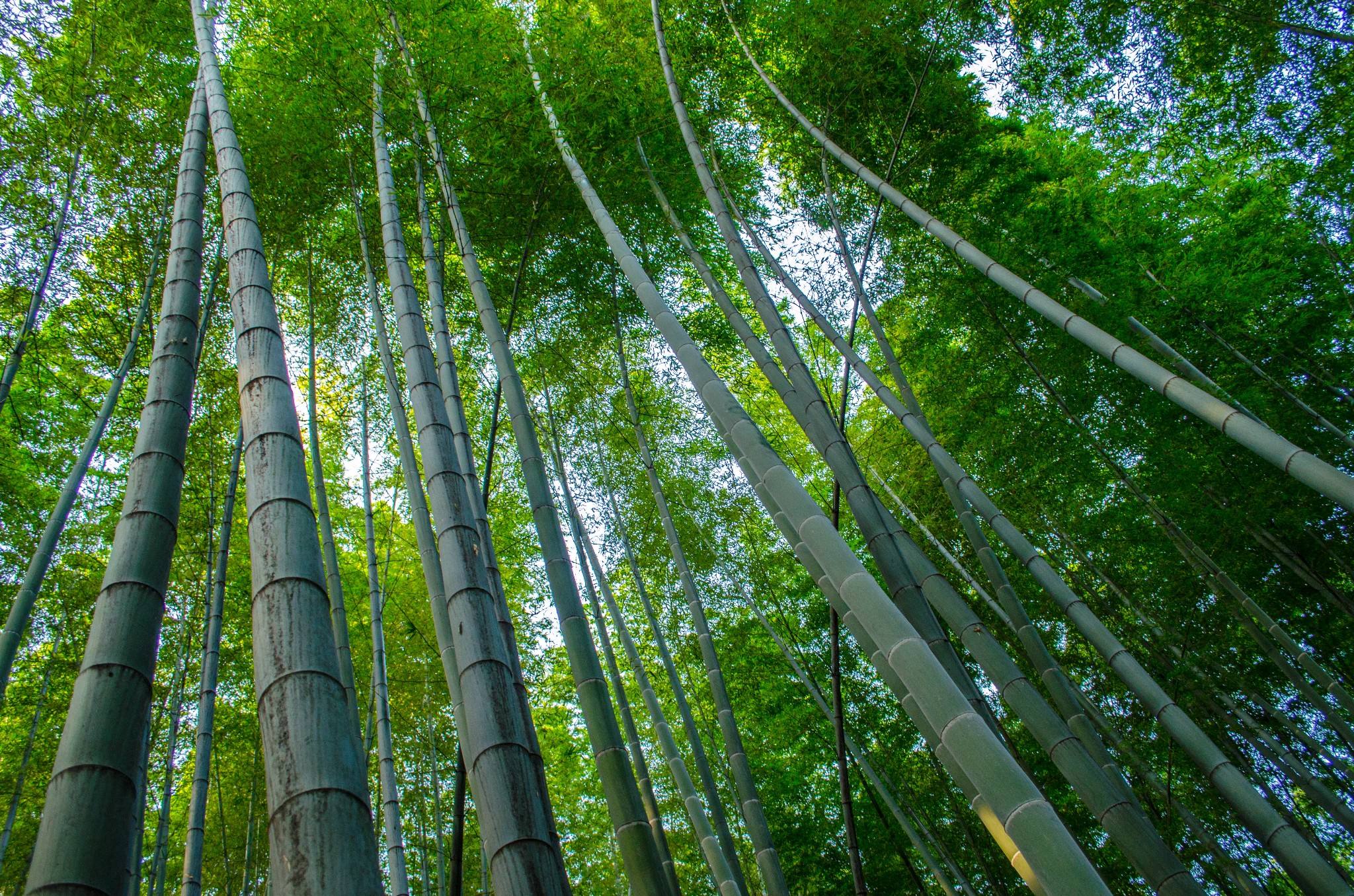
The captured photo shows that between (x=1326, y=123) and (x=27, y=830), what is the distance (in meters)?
9.49

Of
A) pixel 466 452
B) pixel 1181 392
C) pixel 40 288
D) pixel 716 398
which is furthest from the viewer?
pixel 40 288

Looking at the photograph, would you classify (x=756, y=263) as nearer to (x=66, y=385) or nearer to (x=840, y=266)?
(x=840, y=266)

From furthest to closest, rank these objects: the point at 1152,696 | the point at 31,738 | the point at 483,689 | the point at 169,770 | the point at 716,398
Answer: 1. the point at 31,738
2. the point at 169,770
3. the point at 1152,696
4. the point at 716,398
5. the point at 483,689

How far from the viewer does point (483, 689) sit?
148 cm

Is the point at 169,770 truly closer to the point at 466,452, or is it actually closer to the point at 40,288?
the point at 40,288

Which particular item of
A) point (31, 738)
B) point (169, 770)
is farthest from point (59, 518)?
point (31, 738)

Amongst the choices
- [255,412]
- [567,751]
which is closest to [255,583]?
[255,412]

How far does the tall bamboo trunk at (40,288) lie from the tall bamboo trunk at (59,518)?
0.37 meters

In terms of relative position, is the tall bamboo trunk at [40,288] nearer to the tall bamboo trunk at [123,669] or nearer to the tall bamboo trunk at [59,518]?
the tall bamboo trunk at [59,518]

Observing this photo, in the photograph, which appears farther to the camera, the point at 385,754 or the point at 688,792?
the point at 385,754

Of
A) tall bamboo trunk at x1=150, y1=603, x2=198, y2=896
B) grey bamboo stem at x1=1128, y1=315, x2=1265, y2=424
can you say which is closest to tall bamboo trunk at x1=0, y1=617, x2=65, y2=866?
tall bamboo trunk at x1=150, y1=603, x2=198, y2=896

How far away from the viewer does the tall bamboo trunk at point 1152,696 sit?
2.56 m

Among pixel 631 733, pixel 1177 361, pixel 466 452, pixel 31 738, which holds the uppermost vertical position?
pixel 31 738

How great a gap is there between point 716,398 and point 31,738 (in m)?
5.49
